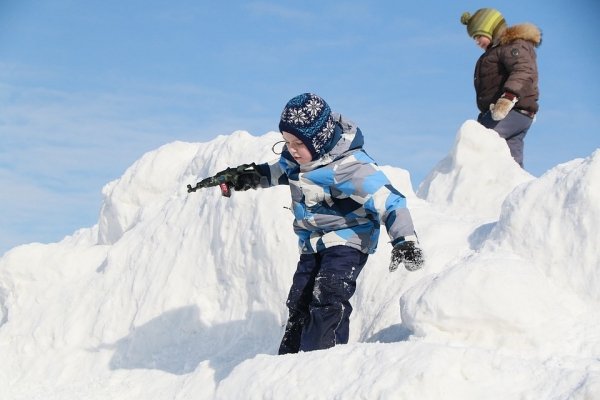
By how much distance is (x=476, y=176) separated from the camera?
7.04 m

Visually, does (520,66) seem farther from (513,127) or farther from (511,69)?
(513,127)

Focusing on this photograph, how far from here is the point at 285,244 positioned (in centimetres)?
605

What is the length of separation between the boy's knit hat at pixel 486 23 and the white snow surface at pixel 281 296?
54.6 inches

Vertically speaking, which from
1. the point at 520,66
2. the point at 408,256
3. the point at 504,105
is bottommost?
the point at 408,256

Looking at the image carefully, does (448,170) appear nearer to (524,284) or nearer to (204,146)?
(204,146)

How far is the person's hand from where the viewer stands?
7.54 meters

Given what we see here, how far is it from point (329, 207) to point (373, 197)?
348 mm

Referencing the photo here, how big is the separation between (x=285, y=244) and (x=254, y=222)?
0.45m

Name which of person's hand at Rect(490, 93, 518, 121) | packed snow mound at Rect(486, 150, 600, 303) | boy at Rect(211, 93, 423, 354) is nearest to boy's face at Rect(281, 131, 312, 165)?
boy at Rect(211, 93, 423, 354)

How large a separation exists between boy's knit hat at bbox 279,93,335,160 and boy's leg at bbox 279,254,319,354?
0.67 meters

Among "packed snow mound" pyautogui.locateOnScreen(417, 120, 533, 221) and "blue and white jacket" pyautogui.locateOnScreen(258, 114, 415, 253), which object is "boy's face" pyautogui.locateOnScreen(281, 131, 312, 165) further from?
"packed snow mound" pyautogui.locateOnScreen(417, 120, 533, 221)

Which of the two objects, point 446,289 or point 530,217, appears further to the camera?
point 530,217

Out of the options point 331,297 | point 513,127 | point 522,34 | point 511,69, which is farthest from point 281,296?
point 522,34

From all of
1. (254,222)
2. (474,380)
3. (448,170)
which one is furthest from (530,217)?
(448,170)
